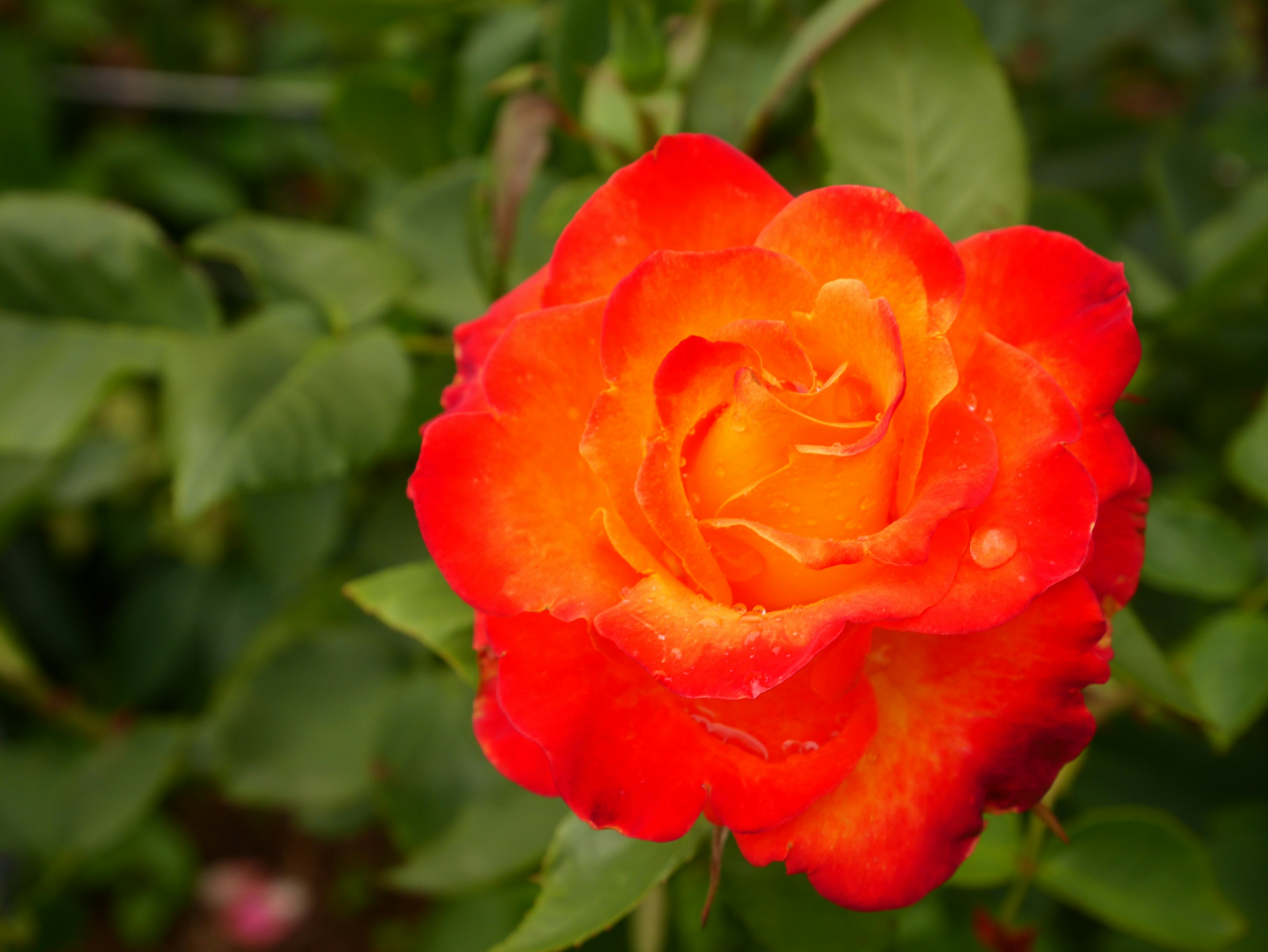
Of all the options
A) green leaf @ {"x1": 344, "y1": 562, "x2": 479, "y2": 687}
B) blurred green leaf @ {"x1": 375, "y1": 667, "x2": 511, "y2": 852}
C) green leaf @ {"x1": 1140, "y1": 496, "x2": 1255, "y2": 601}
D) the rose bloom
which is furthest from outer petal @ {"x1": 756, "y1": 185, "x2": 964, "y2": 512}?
blurred green leaf @ {"x1": 375, "y1": 667, "x2": 511, "y2": 852}

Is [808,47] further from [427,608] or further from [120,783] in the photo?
[120,783]

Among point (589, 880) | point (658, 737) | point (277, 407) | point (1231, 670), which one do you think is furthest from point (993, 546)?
point (277, 407)

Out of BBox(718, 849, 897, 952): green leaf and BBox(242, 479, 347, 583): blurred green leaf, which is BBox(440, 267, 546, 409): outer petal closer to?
BBox(718, 849, 897, 952): green leaf

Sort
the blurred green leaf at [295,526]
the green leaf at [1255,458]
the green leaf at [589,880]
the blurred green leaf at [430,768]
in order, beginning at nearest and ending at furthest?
the green leaf at [589,880], the green leaf at [1255,458], the blurred green leaf at [430,768], the blurred green leaf at [295,526]

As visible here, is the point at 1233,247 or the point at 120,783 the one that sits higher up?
the point at 1233,247

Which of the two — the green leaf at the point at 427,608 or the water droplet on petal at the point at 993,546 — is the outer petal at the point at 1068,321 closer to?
the water droplet on petal at the point at 993,546

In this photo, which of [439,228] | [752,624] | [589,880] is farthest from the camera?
[439,228]

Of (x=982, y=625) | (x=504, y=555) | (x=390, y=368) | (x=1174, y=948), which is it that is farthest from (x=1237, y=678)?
(x=390, y=368)

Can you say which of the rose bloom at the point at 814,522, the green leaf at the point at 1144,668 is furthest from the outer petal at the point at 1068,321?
the green leaf at the point at 1144,668
